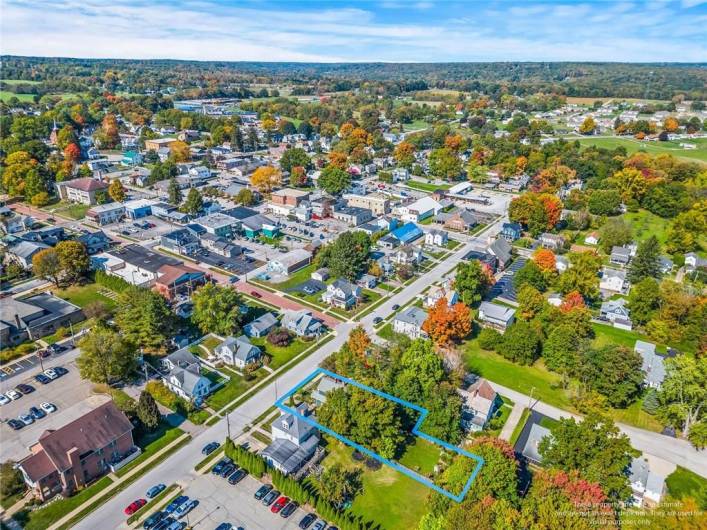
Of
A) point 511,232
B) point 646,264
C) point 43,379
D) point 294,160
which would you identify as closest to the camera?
point 43,379

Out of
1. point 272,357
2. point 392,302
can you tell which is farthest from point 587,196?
point 272,357

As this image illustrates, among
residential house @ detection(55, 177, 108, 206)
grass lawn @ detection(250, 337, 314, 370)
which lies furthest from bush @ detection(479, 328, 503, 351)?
residential house @ detection(55, 177, 108, 206)

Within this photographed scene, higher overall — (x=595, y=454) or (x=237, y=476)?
(x=595, y=454)

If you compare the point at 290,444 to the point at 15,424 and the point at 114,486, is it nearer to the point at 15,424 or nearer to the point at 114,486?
the point at 114,486

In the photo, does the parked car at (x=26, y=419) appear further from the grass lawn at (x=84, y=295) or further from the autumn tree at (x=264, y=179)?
the autumn tree at (x=264, y=179)

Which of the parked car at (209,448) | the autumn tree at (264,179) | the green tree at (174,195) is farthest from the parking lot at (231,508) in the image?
the autumn tree at (264,179)

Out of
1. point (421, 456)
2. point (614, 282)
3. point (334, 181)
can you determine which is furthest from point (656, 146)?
point (421, 456)

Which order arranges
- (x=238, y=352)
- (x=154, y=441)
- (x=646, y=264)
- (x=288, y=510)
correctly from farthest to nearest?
(x=646, y=264)
(x=238, y=352)
(x=154, y=441)
(x=288, y=510)

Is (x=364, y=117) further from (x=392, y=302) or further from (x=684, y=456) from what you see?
(x=684, y=456)

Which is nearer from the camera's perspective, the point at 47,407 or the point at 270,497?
the point at 270,497
